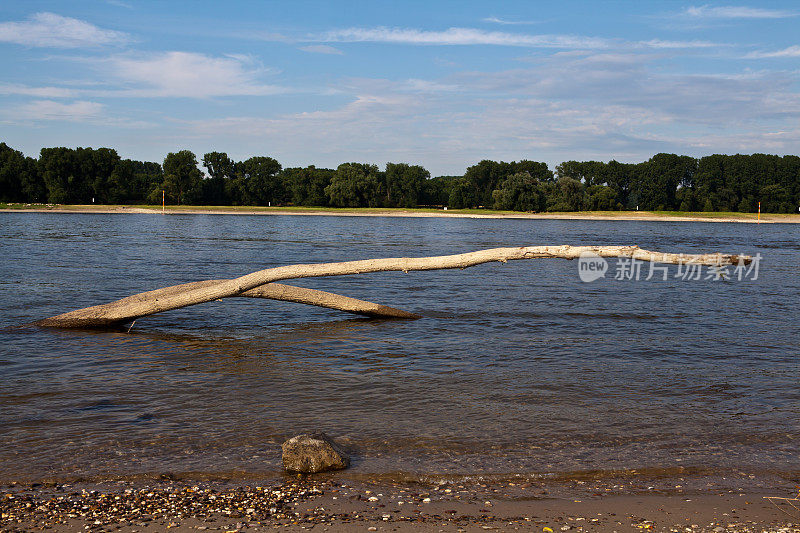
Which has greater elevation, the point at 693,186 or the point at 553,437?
the point at 693,186

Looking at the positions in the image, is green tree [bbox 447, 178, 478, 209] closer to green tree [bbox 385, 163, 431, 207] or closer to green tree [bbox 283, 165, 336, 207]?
green tree [bbox 385, 163, 431, 207]

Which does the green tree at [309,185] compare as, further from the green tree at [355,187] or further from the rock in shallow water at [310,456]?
the rock in shallow water at [310,456]

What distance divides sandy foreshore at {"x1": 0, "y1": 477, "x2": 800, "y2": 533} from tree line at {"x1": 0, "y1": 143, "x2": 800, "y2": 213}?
124 metres

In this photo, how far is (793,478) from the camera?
6.63 m

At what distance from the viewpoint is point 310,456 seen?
660cm

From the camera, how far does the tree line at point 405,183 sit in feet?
424

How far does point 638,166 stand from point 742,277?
467 feet

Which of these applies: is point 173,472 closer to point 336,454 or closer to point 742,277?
point 336,454

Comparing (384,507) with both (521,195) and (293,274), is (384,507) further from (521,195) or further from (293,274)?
(521,195)

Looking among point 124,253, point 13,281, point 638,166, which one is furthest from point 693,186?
point 13,281

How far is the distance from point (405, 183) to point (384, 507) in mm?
141360

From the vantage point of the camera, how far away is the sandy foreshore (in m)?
5.33

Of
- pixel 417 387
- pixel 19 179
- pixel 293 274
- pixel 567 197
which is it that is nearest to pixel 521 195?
pixel 567 197

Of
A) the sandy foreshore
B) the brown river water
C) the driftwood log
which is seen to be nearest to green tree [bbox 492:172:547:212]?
the brown river water
